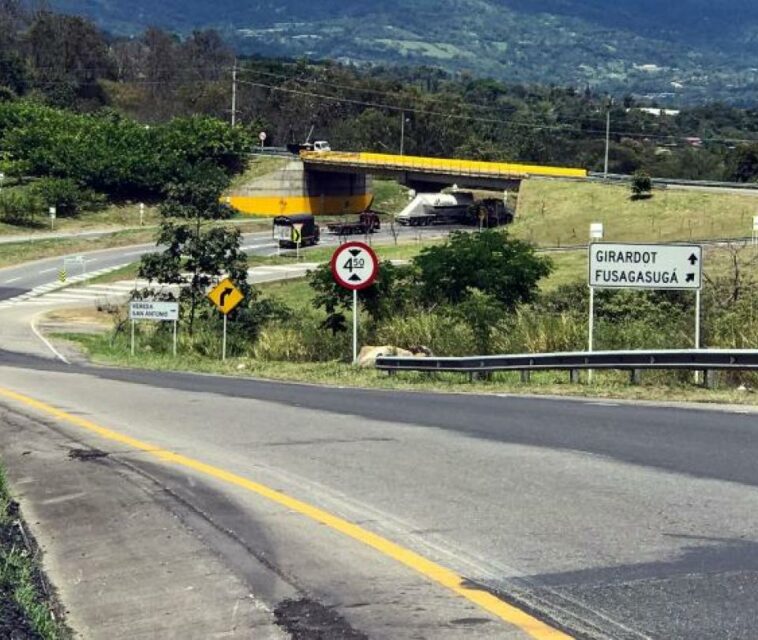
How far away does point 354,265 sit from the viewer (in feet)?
75.6

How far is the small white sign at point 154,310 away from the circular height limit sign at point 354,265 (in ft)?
46.8

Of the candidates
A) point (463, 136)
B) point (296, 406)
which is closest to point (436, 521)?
point (296, 406)

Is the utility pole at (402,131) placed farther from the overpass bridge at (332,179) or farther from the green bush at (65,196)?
the green bush at (65,196)

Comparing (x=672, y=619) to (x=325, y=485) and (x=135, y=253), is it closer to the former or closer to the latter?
(x=325, y=485)

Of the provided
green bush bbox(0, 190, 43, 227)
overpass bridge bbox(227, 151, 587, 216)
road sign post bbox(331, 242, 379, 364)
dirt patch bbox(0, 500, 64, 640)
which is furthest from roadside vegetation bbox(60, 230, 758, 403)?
overpass bridge bbox(227, 151, 587, 216)

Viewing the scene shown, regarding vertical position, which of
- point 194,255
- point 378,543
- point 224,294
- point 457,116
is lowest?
point 378,543

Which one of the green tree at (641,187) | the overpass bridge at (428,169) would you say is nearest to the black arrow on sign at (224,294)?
the green tree at (641,187)

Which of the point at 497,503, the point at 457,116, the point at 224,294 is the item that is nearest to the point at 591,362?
the point at 497,503

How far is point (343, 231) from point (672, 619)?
82.7m

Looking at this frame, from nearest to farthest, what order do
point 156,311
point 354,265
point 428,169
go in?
point 354,265
point 156,311
point 428,169

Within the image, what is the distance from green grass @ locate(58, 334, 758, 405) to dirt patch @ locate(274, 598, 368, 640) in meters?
9.92

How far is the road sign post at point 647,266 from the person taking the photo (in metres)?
19.6

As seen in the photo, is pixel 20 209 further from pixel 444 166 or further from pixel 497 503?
pixel 497 503

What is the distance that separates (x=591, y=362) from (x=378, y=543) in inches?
439
